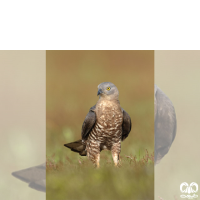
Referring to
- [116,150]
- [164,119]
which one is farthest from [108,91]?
[164,119]

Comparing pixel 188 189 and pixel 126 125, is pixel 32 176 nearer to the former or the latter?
pixel 126 125

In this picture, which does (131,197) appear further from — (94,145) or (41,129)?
(41,129)

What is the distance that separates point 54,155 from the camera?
414cm

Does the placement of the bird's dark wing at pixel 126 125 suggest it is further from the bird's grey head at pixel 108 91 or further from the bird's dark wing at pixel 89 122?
the bird's dark wing at pixel 89 122

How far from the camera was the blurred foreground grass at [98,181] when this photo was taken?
156 inches

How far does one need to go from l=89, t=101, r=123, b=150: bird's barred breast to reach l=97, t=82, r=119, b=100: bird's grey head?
0.12 metres

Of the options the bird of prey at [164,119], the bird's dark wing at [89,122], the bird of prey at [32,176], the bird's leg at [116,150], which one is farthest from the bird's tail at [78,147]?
the bird of prey at [164,119]

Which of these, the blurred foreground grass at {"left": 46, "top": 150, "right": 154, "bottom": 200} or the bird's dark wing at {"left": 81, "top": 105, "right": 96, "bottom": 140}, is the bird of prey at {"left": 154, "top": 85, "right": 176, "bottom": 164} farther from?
the bird's dark wing at {"left": 81, "top": 105, "right": 96, "bottom": 140}

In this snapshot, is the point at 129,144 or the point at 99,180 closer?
the point at 99,180

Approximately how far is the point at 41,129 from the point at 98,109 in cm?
104

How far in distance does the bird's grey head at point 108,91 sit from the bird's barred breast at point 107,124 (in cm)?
12

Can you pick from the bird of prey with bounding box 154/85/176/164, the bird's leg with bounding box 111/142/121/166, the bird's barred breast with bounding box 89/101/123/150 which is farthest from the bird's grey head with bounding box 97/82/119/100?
the bird of prey with bounding box 154/85/176/164

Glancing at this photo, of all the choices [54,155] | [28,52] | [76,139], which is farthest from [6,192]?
[28,52]

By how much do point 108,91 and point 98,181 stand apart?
140 cm
